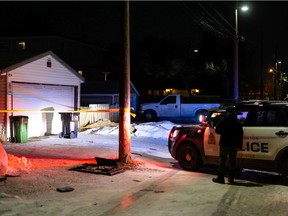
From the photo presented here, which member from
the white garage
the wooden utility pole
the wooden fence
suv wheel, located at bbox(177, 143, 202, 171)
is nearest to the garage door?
the white garage

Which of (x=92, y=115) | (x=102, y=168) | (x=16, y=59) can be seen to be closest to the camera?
(x=102, y=168)

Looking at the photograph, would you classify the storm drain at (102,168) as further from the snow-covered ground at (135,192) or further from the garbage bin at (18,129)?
the garbage bin at (18,129)

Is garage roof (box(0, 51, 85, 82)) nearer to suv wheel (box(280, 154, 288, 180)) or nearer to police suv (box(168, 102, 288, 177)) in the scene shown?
police suv (box(168, 102, 288, 177))

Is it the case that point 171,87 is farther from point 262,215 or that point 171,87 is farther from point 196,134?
point 262,215

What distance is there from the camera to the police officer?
9.62m

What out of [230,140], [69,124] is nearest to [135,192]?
[230,140]

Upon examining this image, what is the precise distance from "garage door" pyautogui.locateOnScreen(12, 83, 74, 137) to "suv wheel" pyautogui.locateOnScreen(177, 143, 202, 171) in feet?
28.2

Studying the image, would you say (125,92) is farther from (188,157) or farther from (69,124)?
(69,124)

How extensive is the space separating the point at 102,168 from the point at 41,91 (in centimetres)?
910

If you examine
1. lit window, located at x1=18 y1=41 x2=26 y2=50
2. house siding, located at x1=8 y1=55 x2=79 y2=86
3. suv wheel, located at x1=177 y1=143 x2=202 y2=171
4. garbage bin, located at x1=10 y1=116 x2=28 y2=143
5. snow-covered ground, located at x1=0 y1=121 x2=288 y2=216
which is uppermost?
lit window, located at x1=18 y1=41 x2=26 y2=50

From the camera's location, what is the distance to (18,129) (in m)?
16.8

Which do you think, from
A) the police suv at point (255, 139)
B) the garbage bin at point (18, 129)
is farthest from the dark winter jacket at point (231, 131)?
the garbage bin at point (18, 129)

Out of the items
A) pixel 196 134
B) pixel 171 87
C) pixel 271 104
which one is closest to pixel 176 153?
pixel 196 134

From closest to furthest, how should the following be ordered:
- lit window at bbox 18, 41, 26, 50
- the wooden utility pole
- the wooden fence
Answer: the wooden utility pole < the wooden fence < lit window at bbox 18, 41, 26, 50
